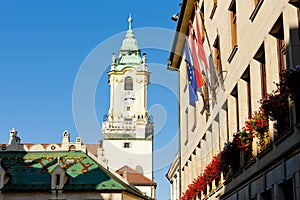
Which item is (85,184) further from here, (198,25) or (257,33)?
(257,33)

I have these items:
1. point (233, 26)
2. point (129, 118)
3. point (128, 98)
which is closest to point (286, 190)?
point (233, 26)

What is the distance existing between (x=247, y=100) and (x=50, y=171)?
3104 centimetres

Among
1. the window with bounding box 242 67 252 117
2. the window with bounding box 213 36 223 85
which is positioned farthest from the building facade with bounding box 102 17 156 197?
the window with bounding box 242 67 252 117

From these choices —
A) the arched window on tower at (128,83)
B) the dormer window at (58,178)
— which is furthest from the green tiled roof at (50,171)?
the arched window on tower at (128,83)

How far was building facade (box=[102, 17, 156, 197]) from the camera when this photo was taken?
92.9 m

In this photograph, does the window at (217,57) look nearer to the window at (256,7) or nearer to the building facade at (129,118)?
the window at (256,7)

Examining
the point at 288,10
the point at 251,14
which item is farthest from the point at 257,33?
the point at 288,10

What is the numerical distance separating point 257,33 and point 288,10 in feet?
8.87

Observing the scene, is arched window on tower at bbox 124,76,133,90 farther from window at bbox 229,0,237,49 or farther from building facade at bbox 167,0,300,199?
window at bbox 229,0,237,49

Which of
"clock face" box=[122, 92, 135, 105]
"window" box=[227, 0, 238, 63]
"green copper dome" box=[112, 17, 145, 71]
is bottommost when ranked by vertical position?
"window" box=[227, 0, 238, 63]

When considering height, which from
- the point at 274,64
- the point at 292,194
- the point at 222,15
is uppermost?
the point at 222,15

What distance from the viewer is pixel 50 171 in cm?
4441

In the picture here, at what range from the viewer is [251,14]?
14750 mm

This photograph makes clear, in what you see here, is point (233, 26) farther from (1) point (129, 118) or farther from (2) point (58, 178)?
(1) point (129, 118)
